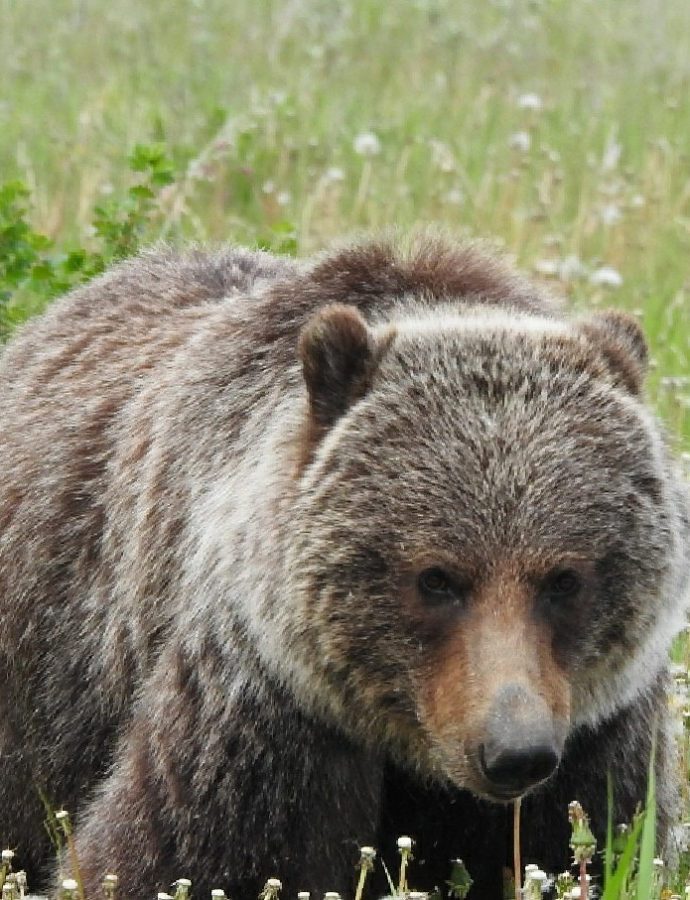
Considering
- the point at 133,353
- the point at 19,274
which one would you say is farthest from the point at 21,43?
Result: the point at 133,353

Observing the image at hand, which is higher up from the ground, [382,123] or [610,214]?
[382,123]

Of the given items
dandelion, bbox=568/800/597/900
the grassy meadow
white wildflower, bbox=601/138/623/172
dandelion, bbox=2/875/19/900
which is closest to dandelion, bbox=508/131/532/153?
the grassy meadow

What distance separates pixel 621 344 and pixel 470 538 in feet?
2.41

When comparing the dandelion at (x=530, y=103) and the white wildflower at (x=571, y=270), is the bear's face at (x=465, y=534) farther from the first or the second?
the dandelion at (x=530, y=103)

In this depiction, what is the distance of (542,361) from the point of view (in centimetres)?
412

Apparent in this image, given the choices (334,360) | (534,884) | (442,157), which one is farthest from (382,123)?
(534,884)

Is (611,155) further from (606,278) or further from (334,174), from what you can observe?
(606,278)

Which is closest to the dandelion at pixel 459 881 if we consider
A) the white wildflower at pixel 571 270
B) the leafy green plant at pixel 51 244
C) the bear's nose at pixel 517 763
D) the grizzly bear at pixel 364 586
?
the grizzly bear at pixel 364 586

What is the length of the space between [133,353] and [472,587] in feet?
4.96

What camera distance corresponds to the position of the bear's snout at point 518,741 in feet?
11.8

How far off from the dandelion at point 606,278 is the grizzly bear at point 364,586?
4.29 m

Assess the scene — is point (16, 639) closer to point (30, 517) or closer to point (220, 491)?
point (30, 517)

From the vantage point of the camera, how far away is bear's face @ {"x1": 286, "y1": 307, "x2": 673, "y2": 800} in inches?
152

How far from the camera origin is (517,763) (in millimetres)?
3604
